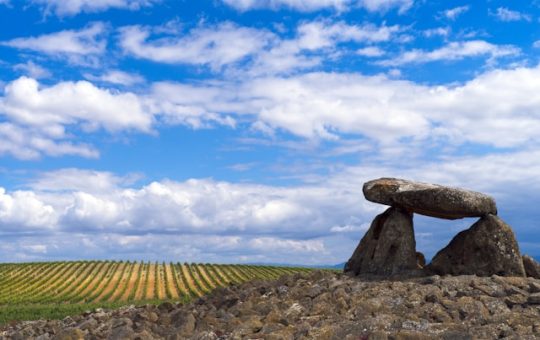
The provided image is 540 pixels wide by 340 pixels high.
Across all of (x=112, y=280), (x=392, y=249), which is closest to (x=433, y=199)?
(x=392, y=249)

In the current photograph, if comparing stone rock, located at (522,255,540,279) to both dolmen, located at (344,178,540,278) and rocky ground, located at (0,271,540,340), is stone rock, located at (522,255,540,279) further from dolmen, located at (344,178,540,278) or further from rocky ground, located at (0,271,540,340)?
rocky ground, located at (0,271,540,340)

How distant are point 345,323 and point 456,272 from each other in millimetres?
9030

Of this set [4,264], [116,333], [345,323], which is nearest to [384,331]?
[345,323]

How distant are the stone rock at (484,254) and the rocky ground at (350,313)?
2108mm

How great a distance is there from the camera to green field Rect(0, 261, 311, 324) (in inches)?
2562

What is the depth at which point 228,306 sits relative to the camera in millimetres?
19719

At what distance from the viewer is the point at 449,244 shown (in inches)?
920

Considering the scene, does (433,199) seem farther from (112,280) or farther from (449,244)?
(112,280)

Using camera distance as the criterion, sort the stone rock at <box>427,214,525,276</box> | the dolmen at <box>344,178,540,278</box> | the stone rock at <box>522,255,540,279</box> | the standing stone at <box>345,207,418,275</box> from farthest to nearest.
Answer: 1. the stone rock at <box>522,255,540,279</box>
2. the standing stone at <box>345,207,418,275</box>
3. the dolmen at <box>344,178,540,278</box>
4. the stone rock at <box>427,214,525,276</box>

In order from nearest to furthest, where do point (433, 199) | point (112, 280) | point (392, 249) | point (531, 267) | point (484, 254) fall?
point (484, 254)
point (433, 199)
point (392, 249)
point (531, 267)
point (112, 280)

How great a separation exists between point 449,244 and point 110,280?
62616 mm

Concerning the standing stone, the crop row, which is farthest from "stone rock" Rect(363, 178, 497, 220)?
the crop row

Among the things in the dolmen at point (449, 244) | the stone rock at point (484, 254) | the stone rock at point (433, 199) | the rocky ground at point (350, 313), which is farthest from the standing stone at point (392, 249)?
the rocky ground at point (350, 313)

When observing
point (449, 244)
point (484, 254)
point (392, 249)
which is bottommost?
point (484, 254)
